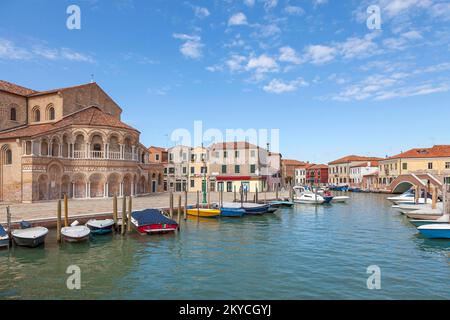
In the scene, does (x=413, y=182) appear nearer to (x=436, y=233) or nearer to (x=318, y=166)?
(x=436, y=233)

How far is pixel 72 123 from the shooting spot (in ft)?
111

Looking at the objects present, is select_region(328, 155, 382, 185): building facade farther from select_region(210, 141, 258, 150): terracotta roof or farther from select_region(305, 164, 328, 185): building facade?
select_region(210, 141, 258, 150): terracotta roof

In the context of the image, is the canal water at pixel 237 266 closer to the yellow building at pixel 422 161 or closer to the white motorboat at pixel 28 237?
the white motorboat at pixel 28 237

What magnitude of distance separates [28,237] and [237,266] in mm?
10721

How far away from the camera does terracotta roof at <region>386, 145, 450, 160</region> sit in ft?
181

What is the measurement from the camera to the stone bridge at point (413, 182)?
46369mm

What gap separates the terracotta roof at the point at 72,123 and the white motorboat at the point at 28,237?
17969mm

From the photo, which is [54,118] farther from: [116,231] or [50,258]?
[50,258]

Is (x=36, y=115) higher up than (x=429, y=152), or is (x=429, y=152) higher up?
(x=36, y=115)

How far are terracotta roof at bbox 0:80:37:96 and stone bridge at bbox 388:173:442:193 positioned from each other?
5211 centimetres

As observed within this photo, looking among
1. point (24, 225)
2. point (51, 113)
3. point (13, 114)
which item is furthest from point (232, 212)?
point (13, 114)

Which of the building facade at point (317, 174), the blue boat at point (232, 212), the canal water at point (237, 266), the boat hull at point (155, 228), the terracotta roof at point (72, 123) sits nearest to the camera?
the canal water at point (237, 266)

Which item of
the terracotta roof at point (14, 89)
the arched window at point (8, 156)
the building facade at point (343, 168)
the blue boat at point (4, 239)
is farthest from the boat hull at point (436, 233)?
the building facade at point (343, 168)
